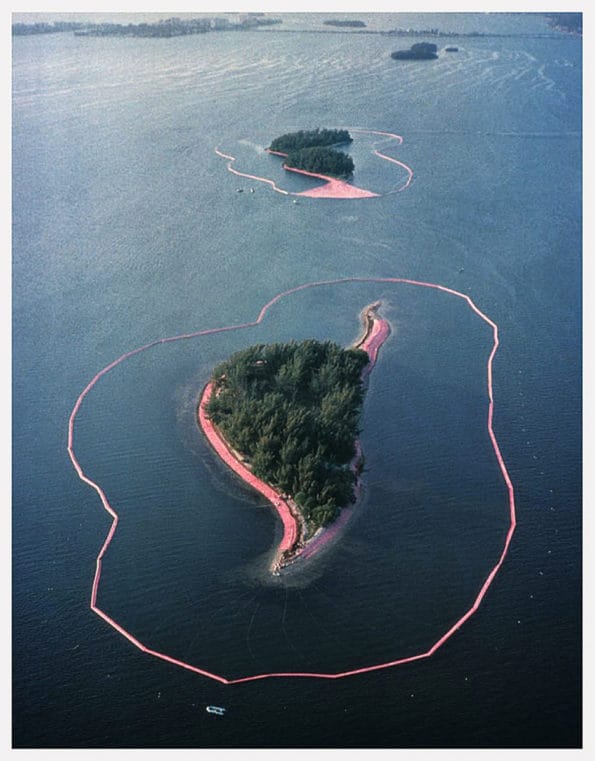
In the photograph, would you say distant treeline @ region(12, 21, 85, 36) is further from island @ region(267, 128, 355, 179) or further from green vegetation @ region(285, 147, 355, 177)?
green vegetation @ region(285, 147, 355, 177)

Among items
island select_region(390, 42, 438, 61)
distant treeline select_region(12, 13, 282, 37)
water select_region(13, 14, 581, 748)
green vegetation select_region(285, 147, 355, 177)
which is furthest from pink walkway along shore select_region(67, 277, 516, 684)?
distant treeline select_region(12, 13, 282, 37)

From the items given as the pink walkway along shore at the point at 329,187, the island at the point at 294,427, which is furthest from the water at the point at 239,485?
the pink walkway along shore at the point at 329,187

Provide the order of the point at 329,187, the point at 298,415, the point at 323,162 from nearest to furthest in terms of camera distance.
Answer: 1. the point at 298,415
2. the point at 329,187
3. the point at 323,162

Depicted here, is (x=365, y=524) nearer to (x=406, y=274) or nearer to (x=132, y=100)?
(x=406, y=274)

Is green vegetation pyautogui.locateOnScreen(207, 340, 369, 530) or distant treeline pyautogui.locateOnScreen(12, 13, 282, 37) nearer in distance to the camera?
green vegetation pyautogui.locateOnScreen(207, 340, 369, 530)

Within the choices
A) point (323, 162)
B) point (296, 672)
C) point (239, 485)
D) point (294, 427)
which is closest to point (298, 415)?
point (294, 427)

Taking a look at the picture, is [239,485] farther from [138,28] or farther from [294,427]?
[138,28]

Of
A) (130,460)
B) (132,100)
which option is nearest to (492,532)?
(130,460)
